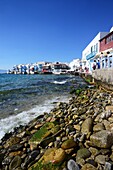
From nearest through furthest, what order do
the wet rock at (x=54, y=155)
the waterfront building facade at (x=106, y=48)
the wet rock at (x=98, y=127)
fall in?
1. the wet rock at (x=54, y=155)
2. the wet rock at (x=98, y=127)
3. the waterfront building facade at (x=106, y=48)

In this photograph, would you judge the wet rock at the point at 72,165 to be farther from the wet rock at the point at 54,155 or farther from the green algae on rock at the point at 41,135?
the green algae on rock at the point at 41,135

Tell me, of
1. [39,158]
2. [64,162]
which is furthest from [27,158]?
[64,162]

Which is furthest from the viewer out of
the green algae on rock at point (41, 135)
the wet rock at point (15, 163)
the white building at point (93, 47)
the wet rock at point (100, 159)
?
the white building at point (93, 47)

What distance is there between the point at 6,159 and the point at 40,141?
3.34 ft

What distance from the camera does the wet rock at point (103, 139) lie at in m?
4.40

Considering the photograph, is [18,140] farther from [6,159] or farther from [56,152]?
[56,152]

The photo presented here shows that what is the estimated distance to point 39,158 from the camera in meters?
4.61

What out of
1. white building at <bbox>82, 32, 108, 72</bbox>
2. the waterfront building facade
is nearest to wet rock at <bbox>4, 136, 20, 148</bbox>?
the waterfront building facade

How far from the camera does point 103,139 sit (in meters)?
4.48

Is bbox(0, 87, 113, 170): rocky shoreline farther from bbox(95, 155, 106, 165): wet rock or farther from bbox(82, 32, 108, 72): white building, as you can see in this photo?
bbox(82, 32, 108, 72): white building

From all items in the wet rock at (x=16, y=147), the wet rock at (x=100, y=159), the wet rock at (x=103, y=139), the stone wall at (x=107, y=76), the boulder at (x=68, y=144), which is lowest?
the wet rock at (x=16, y=147)

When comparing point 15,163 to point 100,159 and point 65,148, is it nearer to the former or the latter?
point 65,148

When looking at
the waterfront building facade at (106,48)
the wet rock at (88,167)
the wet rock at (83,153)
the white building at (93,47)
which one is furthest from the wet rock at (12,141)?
the white building at (93,47)

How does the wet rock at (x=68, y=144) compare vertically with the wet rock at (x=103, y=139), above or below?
below
